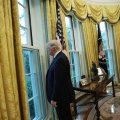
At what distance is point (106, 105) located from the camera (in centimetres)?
484

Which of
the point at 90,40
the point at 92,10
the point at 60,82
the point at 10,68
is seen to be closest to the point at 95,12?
the point at 92,10

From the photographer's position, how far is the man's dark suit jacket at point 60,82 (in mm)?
2600

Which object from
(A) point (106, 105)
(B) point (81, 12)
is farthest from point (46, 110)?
(B) point (81, 12)

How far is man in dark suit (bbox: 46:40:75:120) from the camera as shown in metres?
2.60

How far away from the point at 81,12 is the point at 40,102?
115 inches

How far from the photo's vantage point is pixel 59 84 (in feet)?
8.52

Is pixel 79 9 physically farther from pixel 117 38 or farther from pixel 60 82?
pixel 60 82

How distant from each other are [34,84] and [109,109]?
1.94m

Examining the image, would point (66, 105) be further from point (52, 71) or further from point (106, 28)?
point (106, 28)

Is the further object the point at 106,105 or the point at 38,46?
the point at 106,105

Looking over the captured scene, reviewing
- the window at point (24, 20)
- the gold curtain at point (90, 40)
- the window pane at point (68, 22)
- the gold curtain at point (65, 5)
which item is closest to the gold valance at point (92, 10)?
the gold curtain at point (65, 5)

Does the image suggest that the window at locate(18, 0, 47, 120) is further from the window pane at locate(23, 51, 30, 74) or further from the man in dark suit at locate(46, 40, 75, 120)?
the man in dark suit at locate(46, 40, 75, 120)

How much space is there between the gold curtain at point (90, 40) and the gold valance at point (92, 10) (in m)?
0.23

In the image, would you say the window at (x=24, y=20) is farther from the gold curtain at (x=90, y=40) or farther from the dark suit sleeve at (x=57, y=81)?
Answer: the gold curtain at (x=90, y=40)
